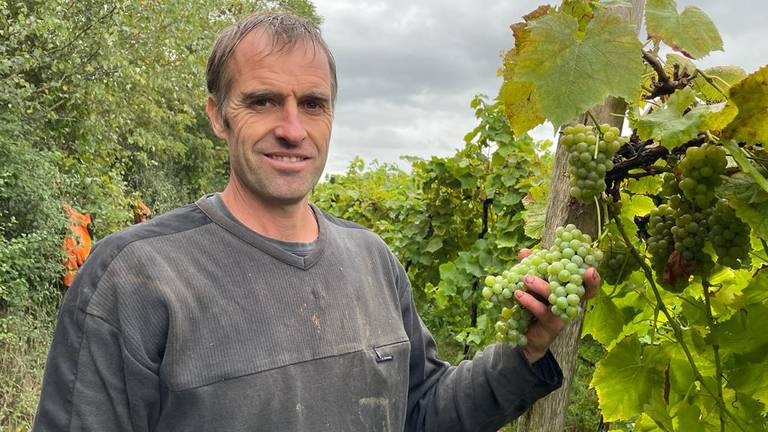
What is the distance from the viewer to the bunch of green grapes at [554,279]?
1.32 meters

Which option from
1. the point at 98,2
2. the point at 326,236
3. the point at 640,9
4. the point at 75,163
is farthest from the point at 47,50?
the point at 640,9

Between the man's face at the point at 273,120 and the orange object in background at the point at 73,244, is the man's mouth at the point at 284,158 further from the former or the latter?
the orange object in background at the point at 73,244

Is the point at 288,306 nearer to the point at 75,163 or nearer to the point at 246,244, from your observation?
the point at 246,244

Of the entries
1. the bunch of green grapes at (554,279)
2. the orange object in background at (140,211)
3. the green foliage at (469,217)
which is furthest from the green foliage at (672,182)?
the orange object in background at (140,211)

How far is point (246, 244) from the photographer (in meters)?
1.78

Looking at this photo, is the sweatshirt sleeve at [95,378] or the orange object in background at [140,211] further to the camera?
the orange object in background at [140,211]

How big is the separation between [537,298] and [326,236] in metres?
0.71

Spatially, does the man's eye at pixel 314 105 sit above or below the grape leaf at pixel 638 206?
above

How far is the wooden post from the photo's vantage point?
1.58m

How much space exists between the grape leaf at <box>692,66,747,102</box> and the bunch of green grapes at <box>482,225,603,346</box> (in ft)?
1.23

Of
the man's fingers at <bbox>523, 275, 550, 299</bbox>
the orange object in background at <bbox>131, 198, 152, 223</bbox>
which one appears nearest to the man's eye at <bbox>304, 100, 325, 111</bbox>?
the man's fingers at <bbox>523, 275, 550, 299</bbox>

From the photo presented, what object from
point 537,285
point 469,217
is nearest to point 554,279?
point 537,285

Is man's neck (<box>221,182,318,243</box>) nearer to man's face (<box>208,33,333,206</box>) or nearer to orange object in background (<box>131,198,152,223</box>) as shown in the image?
man's face (<box>208,33,333,206</box>)

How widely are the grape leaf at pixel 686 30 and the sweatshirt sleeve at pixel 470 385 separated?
0.74 m
